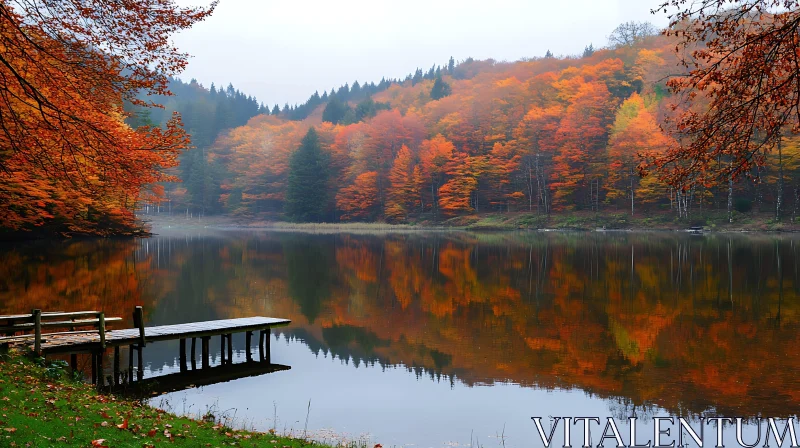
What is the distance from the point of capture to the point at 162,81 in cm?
1311

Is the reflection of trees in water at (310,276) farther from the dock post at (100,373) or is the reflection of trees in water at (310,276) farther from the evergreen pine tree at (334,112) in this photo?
the evergreen pine tree at (334,112)

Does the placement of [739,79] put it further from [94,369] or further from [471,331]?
[94,369]

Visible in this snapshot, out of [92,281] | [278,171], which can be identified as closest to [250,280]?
[92,281]

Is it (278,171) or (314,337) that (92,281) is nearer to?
(314,337)

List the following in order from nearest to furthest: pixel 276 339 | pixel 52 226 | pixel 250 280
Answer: pixel 276 339 → pixel 250 280 → pixel 52 226

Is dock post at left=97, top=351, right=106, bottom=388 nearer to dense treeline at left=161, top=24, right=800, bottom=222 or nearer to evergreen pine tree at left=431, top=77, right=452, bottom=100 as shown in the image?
dense treeline at left=161, top=24, right=800, bottom=222

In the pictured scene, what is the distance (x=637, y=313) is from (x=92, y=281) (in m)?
18.7

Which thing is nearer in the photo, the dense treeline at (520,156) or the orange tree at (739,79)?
the orange tree at (739,79)

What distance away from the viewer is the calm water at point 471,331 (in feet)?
34.0

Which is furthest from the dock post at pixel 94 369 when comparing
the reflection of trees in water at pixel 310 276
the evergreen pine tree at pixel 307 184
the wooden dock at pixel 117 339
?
the evergreen pine tree at pixel 307 184

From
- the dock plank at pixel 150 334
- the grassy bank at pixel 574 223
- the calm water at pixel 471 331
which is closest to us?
the calm water at pixel 471 331

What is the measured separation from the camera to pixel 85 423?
23.4ft

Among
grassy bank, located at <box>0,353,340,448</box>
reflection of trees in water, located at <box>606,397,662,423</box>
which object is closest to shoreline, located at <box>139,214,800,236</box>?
reflection of trees in water, located at <box>606,397,662,423</box>

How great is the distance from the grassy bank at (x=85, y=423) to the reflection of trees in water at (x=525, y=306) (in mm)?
5497
